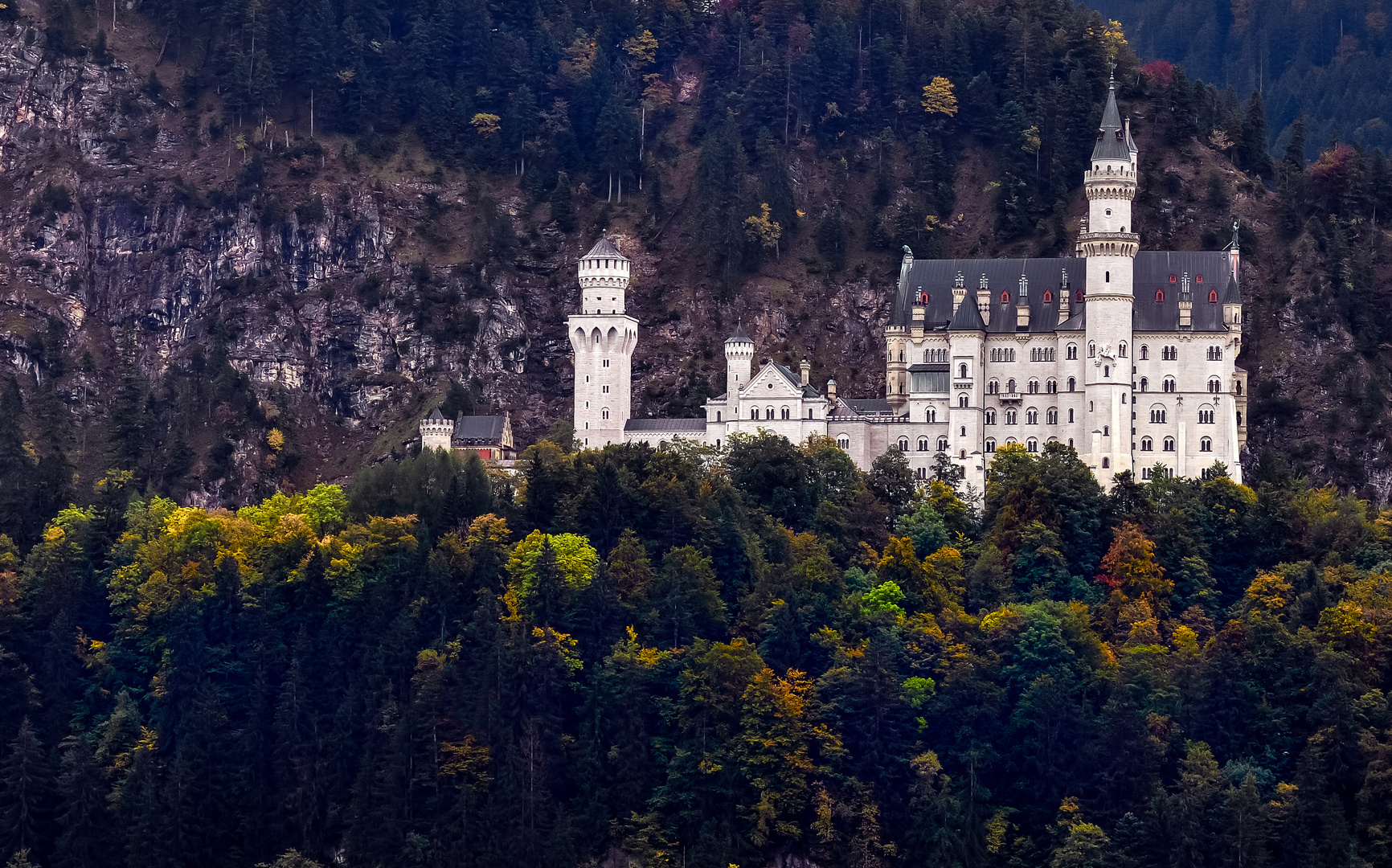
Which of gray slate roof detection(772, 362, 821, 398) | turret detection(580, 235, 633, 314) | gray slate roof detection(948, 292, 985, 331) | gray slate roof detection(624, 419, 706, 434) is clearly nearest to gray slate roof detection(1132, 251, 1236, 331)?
gray slate roof detection(948, 292, 985, 331)

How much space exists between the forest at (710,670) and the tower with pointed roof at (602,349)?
4754mm

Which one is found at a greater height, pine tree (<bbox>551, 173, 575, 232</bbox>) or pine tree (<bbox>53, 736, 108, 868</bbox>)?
pine tree (<bbox>551, 173, 575, 232</bbox>)

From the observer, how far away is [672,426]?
112688 mm

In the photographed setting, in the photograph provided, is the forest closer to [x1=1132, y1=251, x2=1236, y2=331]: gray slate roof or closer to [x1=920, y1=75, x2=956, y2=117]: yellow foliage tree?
[x1=1132, y1=251, x2=1236, y2=331]: gray slate roof

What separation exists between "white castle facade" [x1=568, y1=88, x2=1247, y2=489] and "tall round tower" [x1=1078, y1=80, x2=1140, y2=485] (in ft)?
0.24

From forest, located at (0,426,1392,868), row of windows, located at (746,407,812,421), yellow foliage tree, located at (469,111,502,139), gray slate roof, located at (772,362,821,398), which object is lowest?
forest, located at (0,426,1392,868)

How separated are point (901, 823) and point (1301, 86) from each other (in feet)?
320

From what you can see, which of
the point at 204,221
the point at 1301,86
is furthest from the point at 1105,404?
the point at 1301,86

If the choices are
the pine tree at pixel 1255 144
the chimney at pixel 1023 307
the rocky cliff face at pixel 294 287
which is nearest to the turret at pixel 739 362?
the rocky cliff face at pixel 294 287

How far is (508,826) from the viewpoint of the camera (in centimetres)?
9394

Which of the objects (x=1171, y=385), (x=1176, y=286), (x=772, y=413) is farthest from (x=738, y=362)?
(x=1176, y=286)

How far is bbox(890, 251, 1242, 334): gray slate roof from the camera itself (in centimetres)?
11019

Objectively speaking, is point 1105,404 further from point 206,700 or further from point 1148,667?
point 206,700

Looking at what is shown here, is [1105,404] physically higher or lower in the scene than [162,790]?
higher
